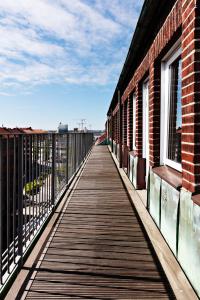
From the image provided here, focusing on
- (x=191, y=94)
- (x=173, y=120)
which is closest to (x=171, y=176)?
(x=173, y=120)

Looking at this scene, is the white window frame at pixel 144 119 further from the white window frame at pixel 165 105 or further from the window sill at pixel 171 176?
the window sill at pixel 171 176

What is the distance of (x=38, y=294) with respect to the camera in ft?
9.25

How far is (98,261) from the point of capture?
3.53 m

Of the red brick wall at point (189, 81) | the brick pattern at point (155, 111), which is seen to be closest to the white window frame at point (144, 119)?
the brick pattern at point (155, 111)

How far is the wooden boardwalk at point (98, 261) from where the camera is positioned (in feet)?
9.43

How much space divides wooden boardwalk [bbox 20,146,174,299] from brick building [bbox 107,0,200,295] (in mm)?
375

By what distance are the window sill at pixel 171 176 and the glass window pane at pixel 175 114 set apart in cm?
19

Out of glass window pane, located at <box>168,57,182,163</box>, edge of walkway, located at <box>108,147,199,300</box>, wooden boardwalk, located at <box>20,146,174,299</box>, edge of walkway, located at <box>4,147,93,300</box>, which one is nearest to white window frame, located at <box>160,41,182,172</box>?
glass window pane, located at <box>168,57,182,163</box>

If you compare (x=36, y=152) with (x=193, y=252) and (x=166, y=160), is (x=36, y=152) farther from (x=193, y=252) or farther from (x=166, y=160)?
(x=193, y=252)

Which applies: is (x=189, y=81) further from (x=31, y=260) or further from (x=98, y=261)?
(x=31, y=260)

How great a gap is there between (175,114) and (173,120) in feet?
0.42

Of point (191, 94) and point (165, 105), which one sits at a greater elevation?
point (165, 105)

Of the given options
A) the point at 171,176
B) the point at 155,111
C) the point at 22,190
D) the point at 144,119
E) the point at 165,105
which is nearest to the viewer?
the point at 22,190

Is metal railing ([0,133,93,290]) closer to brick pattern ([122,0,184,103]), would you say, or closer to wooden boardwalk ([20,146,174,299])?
wooden boardwalk ([20,146,174,299])
